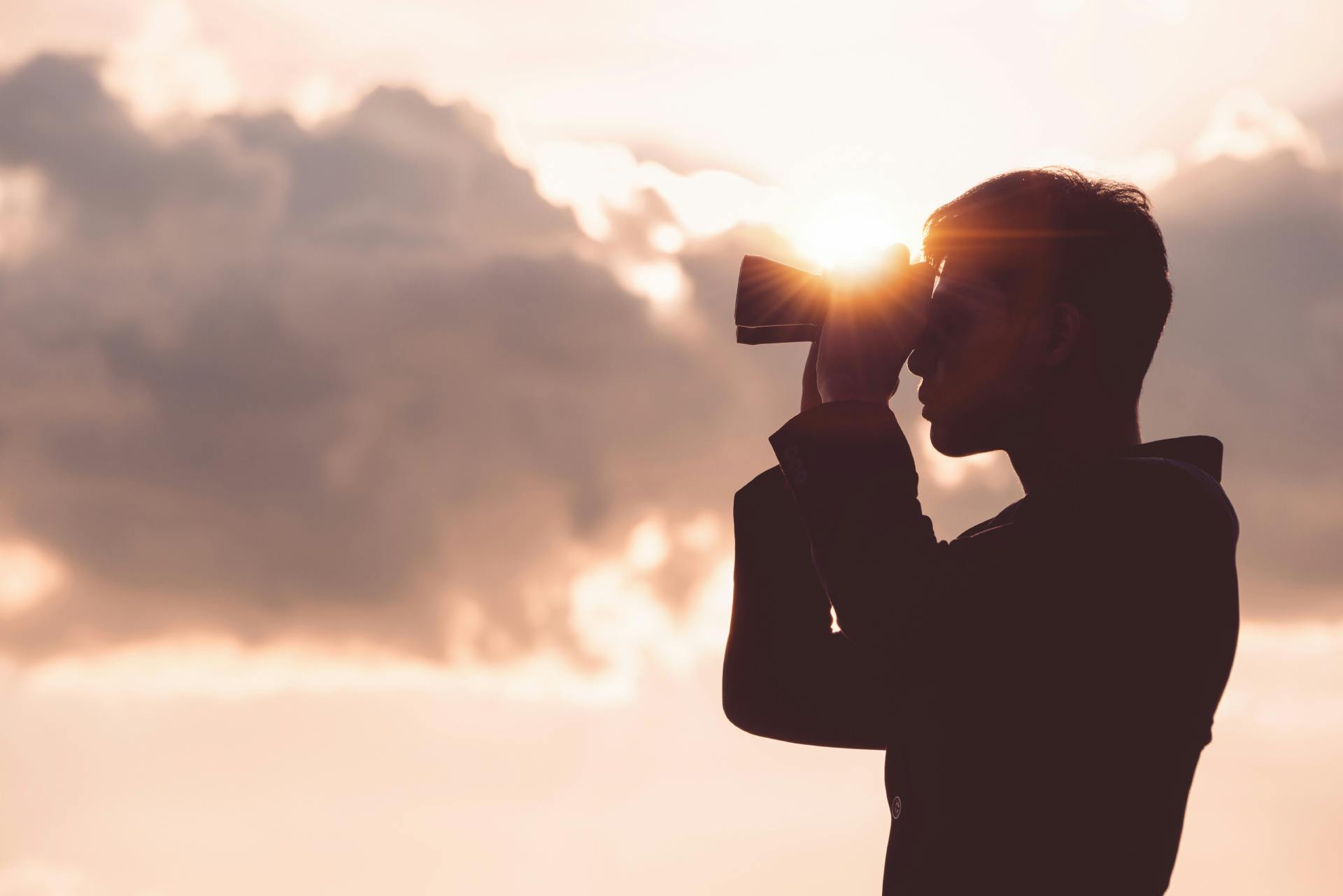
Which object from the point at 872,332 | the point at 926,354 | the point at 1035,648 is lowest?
the point at 1035,648

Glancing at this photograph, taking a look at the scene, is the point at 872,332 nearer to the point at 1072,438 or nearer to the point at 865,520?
the point at 865,520

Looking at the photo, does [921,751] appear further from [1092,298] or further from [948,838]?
[1092,298]

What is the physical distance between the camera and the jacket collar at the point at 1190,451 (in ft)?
10.7

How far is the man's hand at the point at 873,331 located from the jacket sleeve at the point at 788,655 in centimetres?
64

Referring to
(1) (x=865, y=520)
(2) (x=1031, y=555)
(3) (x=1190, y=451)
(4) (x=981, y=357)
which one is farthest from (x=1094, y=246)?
(1) (x=865, y=520)

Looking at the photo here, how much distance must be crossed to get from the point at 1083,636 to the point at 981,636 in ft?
0.73

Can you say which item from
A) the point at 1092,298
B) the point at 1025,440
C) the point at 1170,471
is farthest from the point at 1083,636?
the point at 1092,298

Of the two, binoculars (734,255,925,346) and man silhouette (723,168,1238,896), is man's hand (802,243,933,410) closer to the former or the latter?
man silhouette (723,168,1238,896)

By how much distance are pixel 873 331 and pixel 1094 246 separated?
2.55ft

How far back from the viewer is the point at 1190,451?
329 centimetres

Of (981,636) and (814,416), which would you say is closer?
(981,636)

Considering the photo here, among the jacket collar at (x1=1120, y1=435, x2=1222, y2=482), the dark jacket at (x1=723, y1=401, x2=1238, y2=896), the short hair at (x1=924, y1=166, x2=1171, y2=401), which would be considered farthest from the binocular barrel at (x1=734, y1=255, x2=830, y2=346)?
the jacket collar at (x1=1120, y1=435, x2=1222, y2=482)

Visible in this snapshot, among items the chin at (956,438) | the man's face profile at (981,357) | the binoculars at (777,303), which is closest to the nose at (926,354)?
the man's face profile at (981,357)

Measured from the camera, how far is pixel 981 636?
289cm
